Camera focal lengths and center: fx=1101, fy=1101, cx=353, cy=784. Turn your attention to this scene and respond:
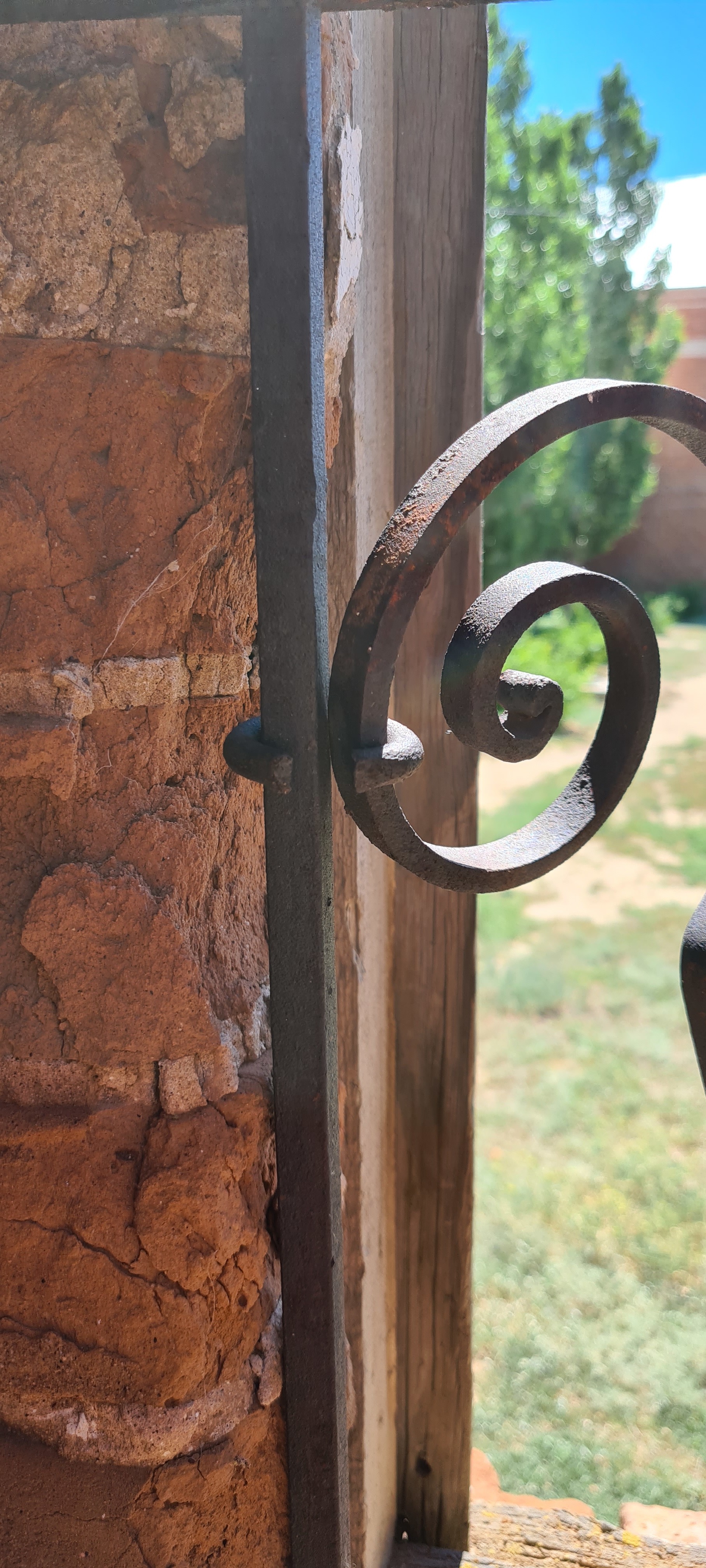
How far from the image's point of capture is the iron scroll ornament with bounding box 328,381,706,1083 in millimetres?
631

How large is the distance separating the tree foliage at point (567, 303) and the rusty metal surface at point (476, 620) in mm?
8777

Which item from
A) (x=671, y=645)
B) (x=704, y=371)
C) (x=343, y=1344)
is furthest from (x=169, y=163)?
(x=704, y=371)

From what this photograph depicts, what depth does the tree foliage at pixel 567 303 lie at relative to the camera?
9.96 meters

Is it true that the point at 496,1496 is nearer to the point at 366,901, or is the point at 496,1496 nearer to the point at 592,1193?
the point at 366,901

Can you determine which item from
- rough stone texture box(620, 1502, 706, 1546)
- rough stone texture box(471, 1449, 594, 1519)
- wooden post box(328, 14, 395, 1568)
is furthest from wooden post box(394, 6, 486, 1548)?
rough stone texture box(620, 1502, 706, 1546)

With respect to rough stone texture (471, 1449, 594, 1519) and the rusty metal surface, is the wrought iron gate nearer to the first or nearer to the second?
the rusty metal surface

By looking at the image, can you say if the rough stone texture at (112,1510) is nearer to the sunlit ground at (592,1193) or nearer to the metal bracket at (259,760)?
the metal bracket at (259,760)

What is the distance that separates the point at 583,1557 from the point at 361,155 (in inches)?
67.5

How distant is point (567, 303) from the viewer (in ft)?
36.0

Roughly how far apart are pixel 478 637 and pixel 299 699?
0.37 feet

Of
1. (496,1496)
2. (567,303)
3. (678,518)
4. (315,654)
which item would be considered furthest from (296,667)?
(678,518)

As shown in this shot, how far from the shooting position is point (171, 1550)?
0.86 m

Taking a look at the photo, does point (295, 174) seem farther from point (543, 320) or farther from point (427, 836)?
point (543, 320)

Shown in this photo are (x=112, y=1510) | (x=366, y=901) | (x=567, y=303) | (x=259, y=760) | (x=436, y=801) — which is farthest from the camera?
(x=567, y=303)
